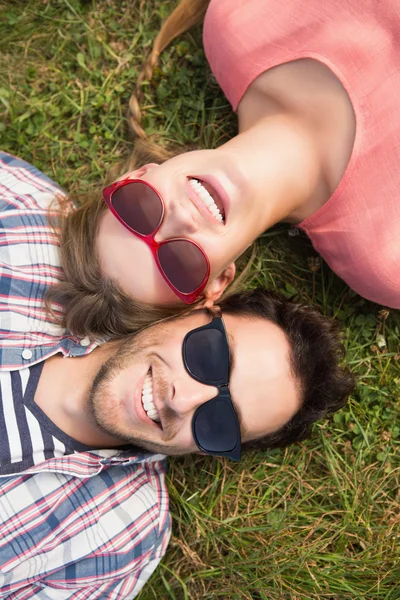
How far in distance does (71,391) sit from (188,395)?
2.60ft

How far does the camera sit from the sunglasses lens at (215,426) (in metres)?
2.94

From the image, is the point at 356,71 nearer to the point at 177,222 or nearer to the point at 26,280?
the point at 177,222

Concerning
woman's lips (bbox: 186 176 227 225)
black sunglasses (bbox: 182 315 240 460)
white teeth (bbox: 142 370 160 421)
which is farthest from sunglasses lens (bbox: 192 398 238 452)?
woman's lips (bbox: 186 176 227 225)

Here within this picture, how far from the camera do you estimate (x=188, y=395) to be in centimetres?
289

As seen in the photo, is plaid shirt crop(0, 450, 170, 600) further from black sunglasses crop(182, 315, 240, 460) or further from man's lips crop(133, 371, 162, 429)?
black sunglasses crop(182, 315, 240, 460)

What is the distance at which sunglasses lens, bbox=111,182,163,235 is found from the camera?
279 cm

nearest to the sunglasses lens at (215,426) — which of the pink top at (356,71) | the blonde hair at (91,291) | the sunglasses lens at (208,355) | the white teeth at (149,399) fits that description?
the sunglasses lens at (208,355)

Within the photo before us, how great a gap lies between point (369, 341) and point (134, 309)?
1910 millimetres

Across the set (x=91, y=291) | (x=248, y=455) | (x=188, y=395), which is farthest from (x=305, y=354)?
(x=91, y=291)

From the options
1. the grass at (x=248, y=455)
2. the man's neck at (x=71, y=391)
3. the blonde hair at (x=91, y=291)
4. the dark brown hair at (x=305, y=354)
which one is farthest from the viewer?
the grass at (x=248, y=455)

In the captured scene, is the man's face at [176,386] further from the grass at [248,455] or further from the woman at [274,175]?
the grass at [248,455]

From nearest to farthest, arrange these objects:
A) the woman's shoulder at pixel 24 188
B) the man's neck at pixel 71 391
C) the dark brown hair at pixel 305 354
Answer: the dark brown hair at pixel 305 354, the man's neck at pixel 71 391, the woman's shoulder at pixel 24 188

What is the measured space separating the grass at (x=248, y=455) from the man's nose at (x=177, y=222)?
131 centimetres

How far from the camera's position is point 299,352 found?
3.09 metres
